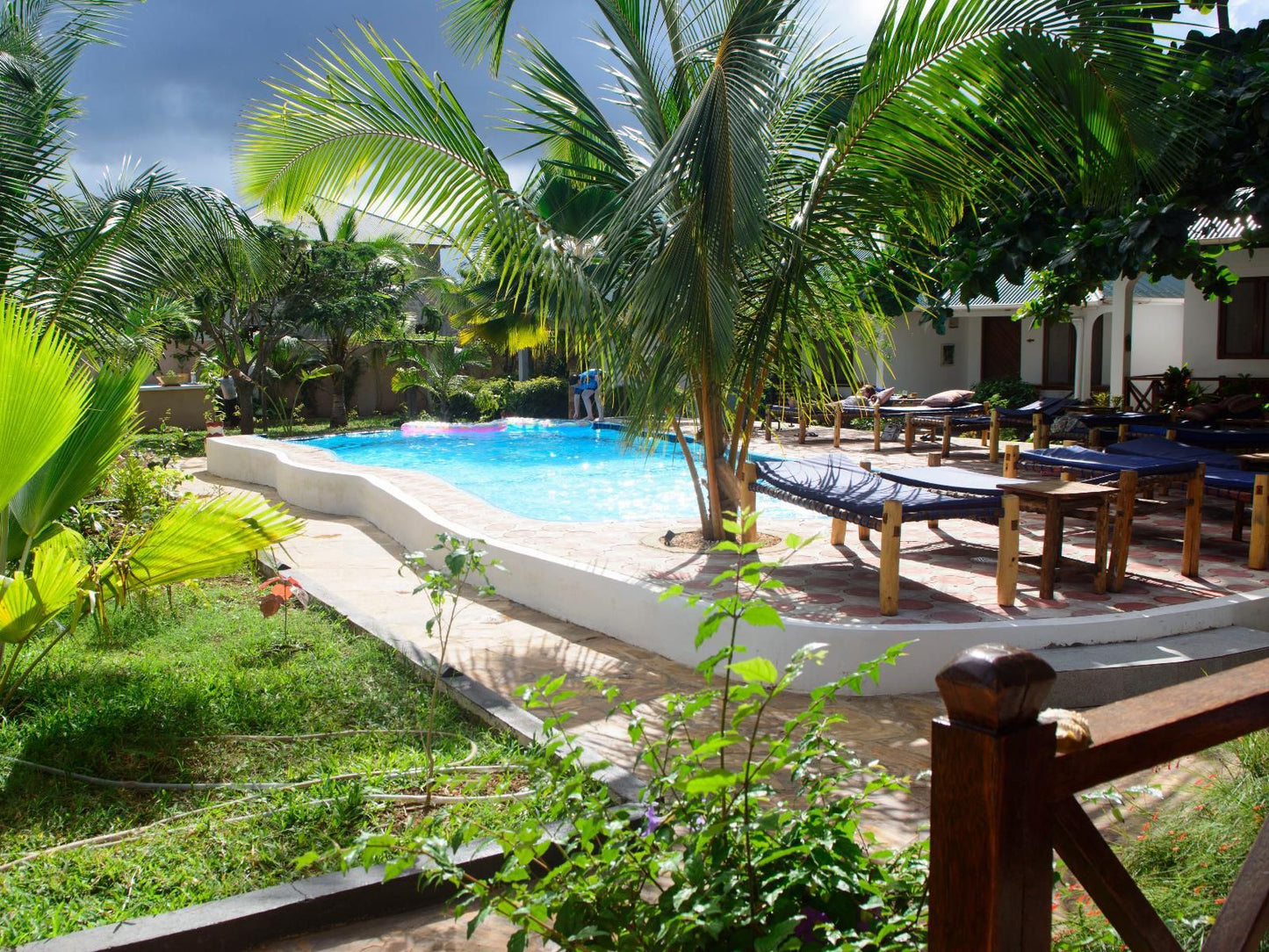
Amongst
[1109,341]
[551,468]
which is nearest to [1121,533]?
[551,468]

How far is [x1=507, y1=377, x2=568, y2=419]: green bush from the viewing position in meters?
25.6

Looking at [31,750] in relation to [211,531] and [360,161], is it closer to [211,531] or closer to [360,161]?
[211,531]

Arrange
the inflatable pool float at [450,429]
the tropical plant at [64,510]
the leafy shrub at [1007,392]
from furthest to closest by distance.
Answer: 1. the inflatable pool float at [450,429]
2. the leafy shrub at [1007,392]
3. the tropical plant at [64,510]

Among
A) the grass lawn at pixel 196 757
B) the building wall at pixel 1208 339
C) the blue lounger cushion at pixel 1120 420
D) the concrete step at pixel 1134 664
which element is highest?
the building wall at pixel 1208 339

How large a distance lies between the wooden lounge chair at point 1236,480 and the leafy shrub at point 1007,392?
1199 cm

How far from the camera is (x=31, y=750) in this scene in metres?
4.08

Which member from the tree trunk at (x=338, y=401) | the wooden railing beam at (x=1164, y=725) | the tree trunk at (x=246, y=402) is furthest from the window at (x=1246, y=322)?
the tree trunk at (x=338, y=401)

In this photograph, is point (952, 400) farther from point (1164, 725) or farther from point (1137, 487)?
point (1164, 725)

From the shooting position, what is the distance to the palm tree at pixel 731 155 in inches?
234

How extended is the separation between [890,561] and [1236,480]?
3207 millimetres

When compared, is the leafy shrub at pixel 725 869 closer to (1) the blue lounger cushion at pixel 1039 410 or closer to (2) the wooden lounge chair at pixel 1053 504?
(2) the wooden lounge chair at pixel 1053 504

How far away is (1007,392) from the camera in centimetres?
2181

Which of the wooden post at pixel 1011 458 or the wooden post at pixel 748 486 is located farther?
the wooden post at pixel 1011 458

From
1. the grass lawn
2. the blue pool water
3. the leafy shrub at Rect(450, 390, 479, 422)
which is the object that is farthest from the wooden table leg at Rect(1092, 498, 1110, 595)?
the leafy shrub at Rect(450, 390, 479, 422)
